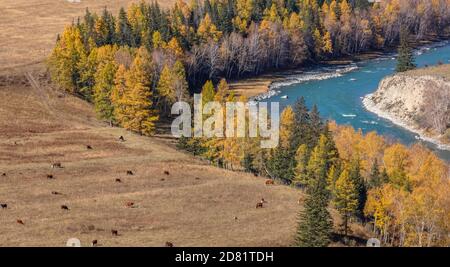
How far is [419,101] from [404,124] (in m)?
7.95

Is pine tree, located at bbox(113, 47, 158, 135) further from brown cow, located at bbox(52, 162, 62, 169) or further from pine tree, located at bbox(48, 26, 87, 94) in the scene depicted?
brown cow, located at bbox(52, 162, 62, 169)

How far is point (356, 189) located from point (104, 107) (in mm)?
52393

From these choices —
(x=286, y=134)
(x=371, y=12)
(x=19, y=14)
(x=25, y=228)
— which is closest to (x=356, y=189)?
(x=286, y=134)

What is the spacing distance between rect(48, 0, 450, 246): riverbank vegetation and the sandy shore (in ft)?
53.0

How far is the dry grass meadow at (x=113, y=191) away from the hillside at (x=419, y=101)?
4664 centimetres

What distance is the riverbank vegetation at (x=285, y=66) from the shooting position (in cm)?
6762

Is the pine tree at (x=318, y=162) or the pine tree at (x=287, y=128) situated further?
the pine tree at (x=287, y=128)

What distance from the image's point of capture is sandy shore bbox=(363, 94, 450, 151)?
105m

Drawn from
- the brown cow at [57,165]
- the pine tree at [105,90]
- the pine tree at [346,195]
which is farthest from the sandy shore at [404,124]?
the brown cow at [57,165]

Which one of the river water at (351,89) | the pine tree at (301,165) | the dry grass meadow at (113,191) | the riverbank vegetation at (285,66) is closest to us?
the dry grass meadow at (113,191)

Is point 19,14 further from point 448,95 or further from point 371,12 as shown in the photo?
point 448,95

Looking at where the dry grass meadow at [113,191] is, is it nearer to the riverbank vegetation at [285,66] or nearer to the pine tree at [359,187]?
the riverbank vegetation at [285,66]

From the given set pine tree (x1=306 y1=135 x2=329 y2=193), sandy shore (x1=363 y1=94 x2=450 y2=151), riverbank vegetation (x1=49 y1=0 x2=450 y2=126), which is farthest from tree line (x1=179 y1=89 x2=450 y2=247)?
riverbank vegetation (x1=49 y1=0 x2=450 y2=126)

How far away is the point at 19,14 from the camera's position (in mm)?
186125
